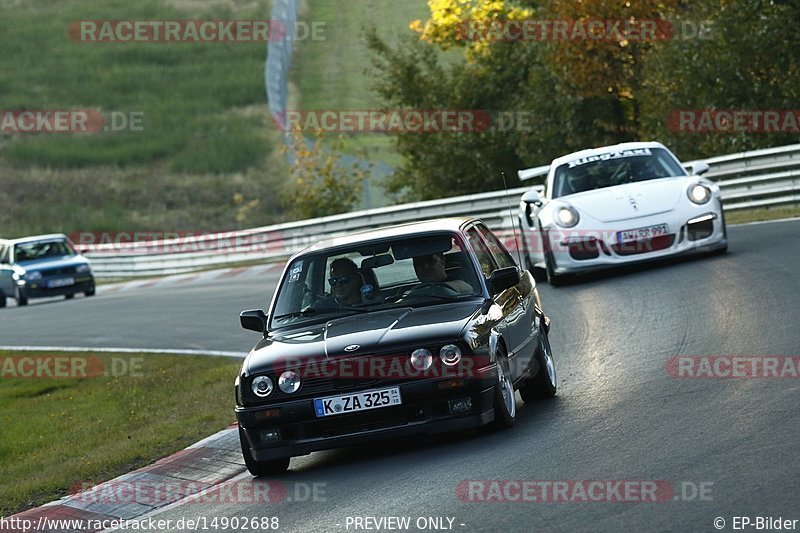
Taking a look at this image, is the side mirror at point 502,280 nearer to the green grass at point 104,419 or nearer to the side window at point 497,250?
the side window at point 497,250

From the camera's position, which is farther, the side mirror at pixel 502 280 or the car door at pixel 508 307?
the side mirror at pixel 502 280

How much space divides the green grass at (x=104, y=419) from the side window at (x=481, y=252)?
2.41 metres

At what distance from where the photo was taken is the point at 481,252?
970cm

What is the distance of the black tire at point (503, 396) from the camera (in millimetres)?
8384

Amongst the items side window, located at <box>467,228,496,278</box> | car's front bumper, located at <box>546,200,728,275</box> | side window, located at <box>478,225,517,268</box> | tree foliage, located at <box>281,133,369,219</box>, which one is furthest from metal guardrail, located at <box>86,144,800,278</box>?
side window, located at <box>467,228,496,278</box>

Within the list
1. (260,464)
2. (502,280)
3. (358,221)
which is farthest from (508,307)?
(358,221)

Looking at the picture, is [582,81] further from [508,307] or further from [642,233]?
[508,307]

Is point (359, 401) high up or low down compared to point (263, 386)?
down

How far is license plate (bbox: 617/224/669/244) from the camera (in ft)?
51.3

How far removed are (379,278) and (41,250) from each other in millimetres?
22369

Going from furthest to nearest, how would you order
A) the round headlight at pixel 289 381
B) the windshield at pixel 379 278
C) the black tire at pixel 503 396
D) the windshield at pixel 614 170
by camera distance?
the windshield at pixel 614 170
the windshield at pixel 379 278
the black tire at pixel 503 396
the round headlight at pixel 289 381

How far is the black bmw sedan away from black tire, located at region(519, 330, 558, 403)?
124 mm

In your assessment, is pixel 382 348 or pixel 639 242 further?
pixel 639 242

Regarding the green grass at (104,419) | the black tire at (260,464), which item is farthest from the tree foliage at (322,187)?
the black tire at (260,464)
